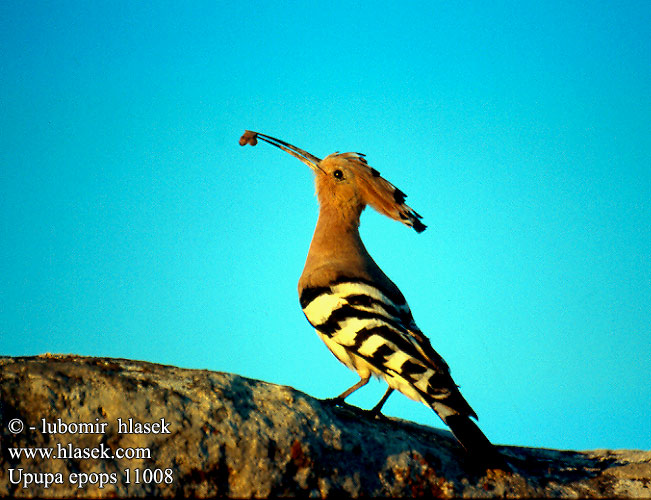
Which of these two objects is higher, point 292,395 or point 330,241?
point 330,241

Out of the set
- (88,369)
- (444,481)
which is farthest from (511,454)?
(88,369)

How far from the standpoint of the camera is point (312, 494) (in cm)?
219

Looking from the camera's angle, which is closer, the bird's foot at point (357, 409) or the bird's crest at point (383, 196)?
the bird's foot at point (357, 409)

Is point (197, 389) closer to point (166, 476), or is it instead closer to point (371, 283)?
point (166, 476)

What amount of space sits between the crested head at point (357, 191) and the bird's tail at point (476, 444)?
59.2 inches

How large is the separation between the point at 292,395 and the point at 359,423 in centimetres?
33

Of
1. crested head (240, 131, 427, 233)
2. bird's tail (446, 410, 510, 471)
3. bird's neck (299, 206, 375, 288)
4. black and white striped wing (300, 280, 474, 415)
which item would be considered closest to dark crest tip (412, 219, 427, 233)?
crested head (240, 131, 427, 233)

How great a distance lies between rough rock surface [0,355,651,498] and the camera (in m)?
2.02

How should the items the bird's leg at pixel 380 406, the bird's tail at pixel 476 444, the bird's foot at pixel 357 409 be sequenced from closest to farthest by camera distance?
the bird's tail at pixel 476 444
the bird's foot at pixel 357 409
the bird's leg at pixel 380 406

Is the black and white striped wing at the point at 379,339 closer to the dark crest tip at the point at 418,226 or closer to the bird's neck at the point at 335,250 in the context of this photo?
the bird's neck at the point at 335,250

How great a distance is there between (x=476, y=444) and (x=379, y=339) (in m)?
0.66

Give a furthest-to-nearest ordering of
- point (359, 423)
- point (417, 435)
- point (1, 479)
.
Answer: point (417, 435), point (359, 423), point (1, 479)

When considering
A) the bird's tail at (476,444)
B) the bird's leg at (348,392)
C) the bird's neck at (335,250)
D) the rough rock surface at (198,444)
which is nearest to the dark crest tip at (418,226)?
the bird's neck at (335,250)

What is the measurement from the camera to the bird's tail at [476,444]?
8.46ft
